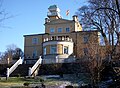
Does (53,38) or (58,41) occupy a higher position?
(53,38)

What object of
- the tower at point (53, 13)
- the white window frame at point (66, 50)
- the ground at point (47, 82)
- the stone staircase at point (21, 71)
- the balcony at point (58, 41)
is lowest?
the ground at point (47, 82)

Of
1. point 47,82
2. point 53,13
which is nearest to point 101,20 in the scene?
point 47,82

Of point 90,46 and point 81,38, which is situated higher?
point 81,38

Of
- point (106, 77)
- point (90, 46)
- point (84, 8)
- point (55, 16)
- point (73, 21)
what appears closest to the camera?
point (90, 46)

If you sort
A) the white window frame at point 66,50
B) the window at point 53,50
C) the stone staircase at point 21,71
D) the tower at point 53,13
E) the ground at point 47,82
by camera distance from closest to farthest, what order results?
1. the ground at point 47,82
2. the stone staircase at point 21,71
3. the window at point 53,50
4. the white window frame at point 66,50
5. the tower at point 53,13

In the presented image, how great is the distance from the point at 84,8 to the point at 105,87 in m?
18.2

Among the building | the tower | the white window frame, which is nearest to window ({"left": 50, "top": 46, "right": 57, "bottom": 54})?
the building

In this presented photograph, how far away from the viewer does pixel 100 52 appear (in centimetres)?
2336

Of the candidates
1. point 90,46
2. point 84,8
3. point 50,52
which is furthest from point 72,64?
point 90,46

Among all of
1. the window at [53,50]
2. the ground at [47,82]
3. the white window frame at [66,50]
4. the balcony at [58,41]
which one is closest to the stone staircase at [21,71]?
the ground at [47,82]

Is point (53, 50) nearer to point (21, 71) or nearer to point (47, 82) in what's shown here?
point (21, 71)

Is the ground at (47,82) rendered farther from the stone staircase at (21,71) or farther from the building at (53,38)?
the building at (53,38)

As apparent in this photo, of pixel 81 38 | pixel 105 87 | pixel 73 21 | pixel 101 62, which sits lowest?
pixel 105 87

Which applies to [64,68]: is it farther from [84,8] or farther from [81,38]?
[81,38]
